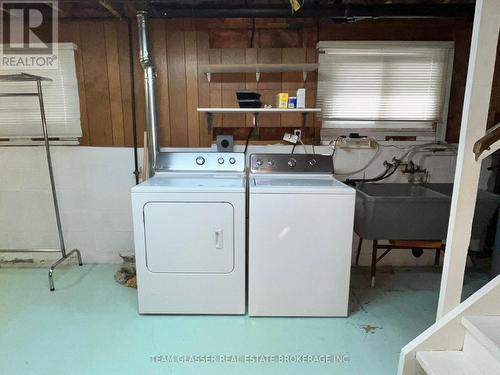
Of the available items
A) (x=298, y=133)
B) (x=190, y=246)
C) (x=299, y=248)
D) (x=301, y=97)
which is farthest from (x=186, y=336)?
(x=301, y=97)

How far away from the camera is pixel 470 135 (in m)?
1.24

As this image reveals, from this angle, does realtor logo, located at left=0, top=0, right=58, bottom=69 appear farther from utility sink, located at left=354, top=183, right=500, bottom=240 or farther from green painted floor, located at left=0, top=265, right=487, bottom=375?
utility sink, located at left=354, top=183, right=500, bottom=240

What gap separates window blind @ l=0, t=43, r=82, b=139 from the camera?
8.41 feet

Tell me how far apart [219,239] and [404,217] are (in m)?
1.33

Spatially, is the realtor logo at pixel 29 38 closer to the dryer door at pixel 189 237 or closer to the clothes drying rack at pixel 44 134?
the clothes drying rack at pixel 44 134

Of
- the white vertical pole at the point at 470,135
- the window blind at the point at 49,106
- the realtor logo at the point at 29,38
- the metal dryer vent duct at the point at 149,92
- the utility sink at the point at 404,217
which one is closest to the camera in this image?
the white vertical pole at the point at 470,135

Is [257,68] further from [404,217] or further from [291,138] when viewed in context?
[404,217]

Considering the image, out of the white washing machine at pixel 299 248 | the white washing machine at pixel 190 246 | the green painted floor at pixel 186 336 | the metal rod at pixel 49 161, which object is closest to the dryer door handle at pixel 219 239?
the white washing machine at pixel 190 246

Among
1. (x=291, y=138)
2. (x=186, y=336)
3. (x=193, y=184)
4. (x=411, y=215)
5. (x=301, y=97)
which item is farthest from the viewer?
(x=291, y=138)

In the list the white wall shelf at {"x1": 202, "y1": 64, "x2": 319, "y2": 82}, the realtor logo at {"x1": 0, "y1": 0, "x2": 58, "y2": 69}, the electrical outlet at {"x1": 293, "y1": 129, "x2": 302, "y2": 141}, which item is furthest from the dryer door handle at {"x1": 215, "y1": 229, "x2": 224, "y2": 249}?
the realtor logo at {"x1": 0, "y1": 0, "x2": 58, "y2": 69}

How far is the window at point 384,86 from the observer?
2.52 meters

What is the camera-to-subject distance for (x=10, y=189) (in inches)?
107

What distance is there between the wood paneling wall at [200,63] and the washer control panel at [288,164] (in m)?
0.32

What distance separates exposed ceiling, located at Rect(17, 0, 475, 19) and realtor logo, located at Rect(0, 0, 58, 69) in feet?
0.70
